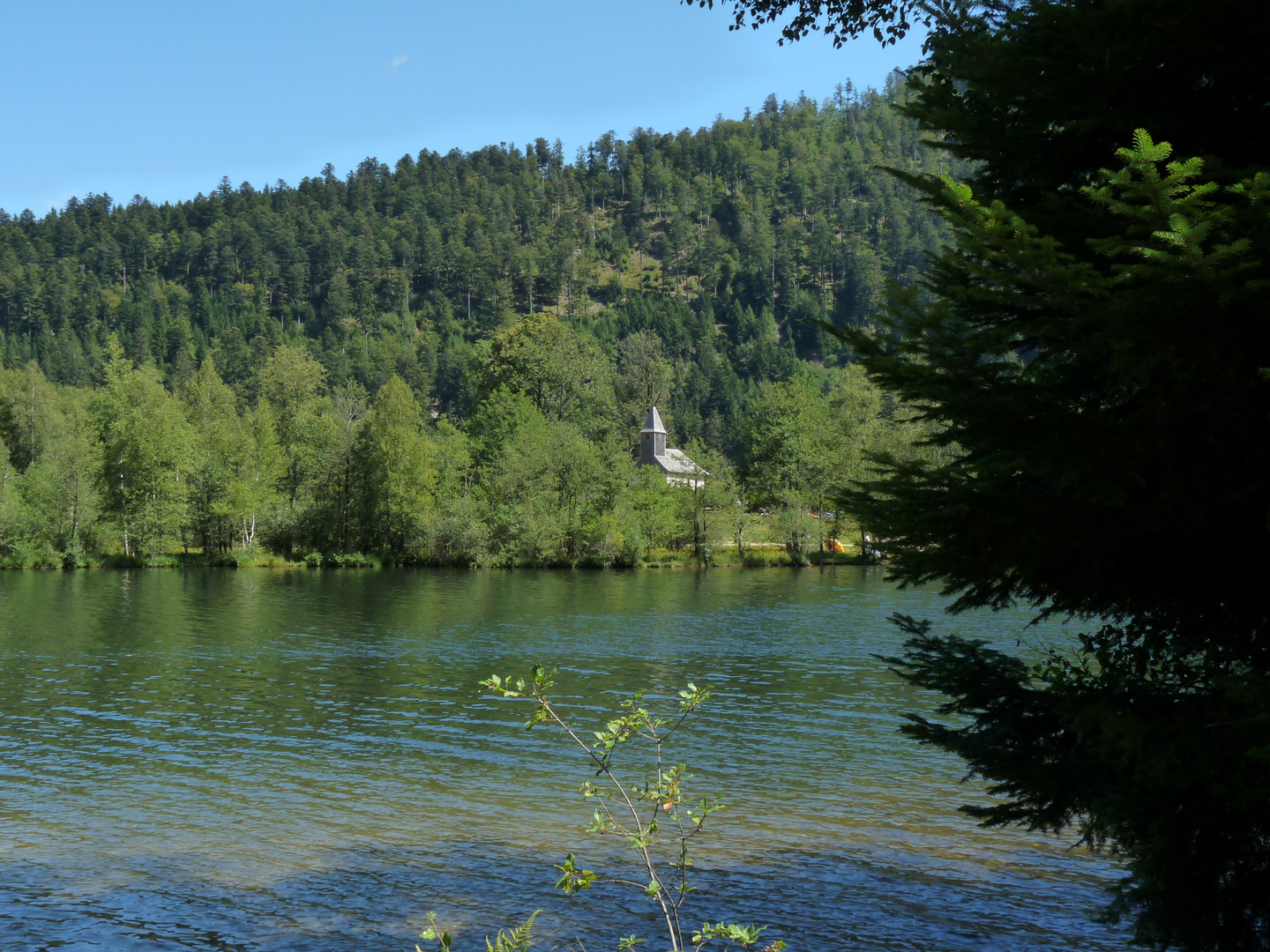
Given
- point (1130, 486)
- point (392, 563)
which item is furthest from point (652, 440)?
point (1130, 486)

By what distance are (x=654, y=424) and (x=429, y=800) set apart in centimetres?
8577

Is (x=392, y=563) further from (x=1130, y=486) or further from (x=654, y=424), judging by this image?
(x=1130, y=486)

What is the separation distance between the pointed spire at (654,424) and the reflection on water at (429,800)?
68132 mm

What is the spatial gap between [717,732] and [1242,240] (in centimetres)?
1482

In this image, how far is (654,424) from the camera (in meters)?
98.6

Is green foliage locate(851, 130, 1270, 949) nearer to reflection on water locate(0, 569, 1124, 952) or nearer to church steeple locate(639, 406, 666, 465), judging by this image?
reflection on water locate(0, 569, 1124, 952)

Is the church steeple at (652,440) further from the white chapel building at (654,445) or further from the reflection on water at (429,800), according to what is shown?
the reflection on water at (429,800)

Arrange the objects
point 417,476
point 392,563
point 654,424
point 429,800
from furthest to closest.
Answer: point 654,424, point 417,476, point 392,563, point 429,800

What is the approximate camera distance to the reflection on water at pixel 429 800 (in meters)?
9.31

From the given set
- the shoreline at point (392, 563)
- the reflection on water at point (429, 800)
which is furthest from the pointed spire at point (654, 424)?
the reflection on water at point (429, 800)

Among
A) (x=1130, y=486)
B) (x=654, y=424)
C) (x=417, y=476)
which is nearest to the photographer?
(x=1130, y=486)

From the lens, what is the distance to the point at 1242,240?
12.8 feet

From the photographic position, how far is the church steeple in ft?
321

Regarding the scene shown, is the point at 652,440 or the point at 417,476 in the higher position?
the point at 652,440
